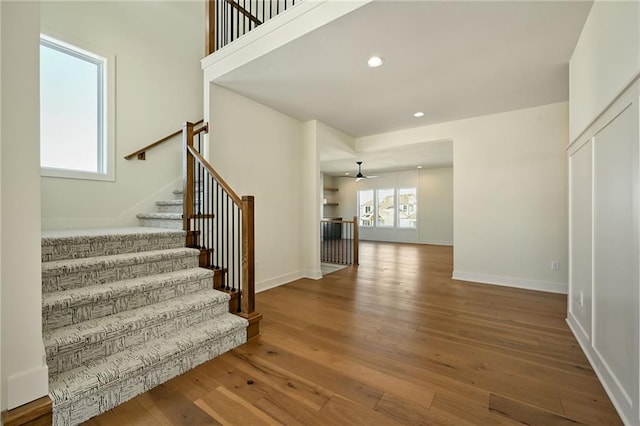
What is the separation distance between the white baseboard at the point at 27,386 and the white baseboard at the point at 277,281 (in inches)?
96.4

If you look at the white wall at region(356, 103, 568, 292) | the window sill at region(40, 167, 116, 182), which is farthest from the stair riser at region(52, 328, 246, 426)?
the white wall at region(356, 103, 568, 292)

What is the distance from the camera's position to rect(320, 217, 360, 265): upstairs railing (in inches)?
222

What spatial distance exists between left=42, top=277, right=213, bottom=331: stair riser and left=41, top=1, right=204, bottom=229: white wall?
197cm

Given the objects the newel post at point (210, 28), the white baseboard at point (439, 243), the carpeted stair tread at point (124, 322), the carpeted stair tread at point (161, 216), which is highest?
the newel post at point (210, 28)

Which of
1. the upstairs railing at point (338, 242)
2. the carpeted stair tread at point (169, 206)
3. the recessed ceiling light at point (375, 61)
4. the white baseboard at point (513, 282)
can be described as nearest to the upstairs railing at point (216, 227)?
the carpeted stair tread at point (169, 206)

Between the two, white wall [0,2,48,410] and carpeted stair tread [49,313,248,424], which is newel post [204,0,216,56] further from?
carpeted stair tread [49,313,248,424]

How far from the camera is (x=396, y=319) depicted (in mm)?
2754

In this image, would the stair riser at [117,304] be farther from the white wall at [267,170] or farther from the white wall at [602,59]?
the white wall at [602,59]

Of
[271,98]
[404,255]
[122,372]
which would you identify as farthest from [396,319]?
[404,255]

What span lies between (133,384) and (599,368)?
118 inches

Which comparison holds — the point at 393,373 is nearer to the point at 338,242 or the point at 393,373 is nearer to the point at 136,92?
the point at 136,92

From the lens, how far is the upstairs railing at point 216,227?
93.3 inches

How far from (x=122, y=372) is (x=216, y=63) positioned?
3108 mm

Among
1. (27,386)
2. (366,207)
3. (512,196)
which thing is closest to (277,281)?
(27,386)
